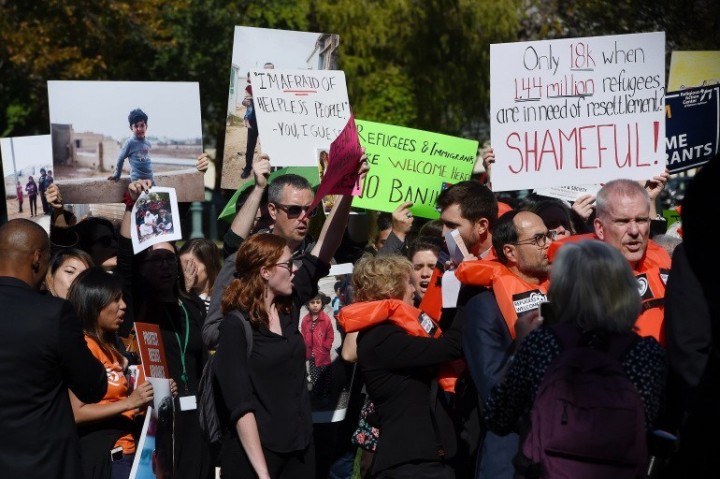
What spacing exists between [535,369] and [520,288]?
1.29m

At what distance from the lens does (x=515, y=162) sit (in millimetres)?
7047

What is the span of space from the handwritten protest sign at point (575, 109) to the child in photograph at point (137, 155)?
2058mm

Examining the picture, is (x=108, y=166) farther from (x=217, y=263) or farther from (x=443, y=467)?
(x=443, y=467)

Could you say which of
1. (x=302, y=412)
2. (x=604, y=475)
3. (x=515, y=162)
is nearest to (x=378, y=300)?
Result: (x=302, y=412)

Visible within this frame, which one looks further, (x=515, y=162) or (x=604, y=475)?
(x=515, y=162)

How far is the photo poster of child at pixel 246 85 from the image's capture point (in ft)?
24.6

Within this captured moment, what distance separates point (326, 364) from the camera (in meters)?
7.02

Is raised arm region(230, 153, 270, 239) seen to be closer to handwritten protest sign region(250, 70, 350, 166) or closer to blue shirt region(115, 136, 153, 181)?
handwritten protest sign region(250, 70, 350, 166)

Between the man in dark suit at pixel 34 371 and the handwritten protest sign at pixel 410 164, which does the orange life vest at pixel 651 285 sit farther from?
the handwritten protest sign at pixel 410 164

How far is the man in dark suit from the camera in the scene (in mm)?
4797

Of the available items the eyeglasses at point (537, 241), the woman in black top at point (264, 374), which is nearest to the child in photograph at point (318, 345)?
the woman in black top at point (264, 374)

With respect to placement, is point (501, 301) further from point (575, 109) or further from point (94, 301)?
point (575, 109)

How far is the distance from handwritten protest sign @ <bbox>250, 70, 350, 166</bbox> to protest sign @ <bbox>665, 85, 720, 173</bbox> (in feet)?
7.33

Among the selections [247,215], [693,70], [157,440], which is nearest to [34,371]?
[157,440]
